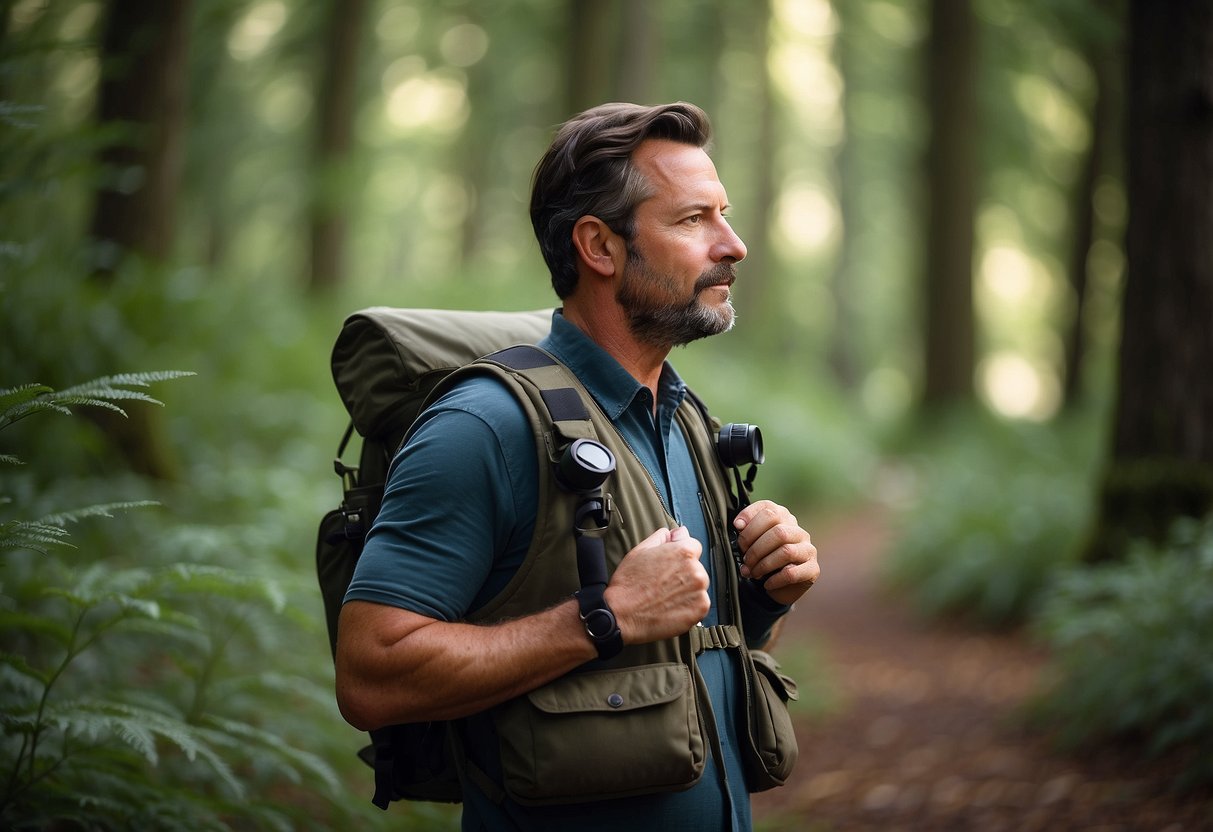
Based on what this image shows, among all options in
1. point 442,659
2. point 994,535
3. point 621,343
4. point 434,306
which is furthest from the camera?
point 434,306

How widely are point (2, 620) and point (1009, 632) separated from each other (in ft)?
23.9

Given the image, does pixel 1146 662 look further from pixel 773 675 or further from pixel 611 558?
pixel 611 558

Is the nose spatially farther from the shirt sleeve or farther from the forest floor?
the forest floor

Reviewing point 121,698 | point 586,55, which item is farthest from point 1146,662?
point 586,55

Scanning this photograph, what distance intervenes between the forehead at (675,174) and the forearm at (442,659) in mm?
996

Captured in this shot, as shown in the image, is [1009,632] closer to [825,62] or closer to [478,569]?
[478,569]

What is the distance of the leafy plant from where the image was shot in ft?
10.0

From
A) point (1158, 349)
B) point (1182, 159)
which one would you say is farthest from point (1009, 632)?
point (1182, 159)

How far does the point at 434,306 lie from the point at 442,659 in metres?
12.6

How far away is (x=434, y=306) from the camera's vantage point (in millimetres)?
14297

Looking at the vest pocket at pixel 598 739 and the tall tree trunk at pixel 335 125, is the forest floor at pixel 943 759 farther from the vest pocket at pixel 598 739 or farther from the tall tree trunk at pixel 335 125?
the tall tree trunk at pixel 335 125

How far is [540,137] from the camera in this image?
24.0 meters

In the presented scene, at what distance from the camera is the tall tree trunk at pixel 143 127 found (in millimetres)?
7359

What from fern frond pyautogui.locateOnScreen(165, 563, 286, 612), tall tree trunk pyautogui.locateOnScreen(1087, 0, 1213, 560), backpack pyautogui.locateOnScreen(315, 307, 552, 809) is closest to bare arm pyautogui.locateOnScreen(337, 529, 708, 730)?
backpack pyautogui.locateOnScreen(315, 307, 552, 809)
